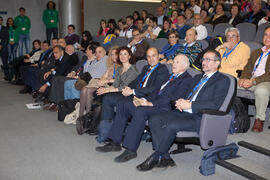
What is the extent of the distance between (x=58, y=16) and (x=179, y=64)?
23.9 ft

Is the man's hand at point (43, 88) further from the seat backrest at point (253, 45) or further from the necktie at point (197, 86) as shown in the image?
the seat backrest at point (253, 45)

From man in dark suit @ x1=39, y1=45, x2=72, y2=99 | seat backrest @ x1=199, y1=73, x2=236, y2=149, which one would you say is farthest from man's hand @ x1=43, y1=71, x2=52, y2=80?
seat backrest @ x1=199, y1=73, x2=236, y2=149

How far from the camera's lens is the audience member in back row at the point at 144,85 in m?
3.29

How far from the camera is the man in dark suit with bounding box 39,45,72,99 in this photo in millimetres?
5250

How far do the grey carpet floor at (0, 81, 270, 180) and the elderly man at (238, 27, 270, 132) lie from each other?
215 mm

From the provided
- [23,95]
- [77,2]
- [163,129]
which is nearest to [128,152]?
[163,129]

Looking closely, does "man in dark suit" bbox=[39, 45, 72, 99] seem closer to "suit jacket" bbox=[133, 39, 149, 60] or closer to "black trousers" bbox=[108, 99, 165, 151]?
"suit jacket" bbox=[133, 39, 149, 60]

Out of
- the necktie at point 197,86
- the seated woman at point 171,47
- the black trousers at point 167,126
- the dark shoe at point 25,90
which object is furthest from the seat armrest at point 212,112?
the dark shoe at point 25,90

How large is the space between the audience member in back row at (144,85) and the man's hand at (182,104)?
53 cm

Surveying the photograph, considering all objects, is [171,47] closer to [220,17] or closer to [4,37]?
[220,17]

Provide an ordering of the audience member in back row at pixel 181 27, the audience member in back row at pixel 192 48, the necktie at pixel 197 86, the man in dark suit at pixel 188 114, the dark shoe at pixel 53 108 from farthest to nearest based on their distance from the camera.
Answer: the audience member in back row at pixel 181 27, the dark shoe at pixel 53 108, the audience member in back row at pixel 192 48, the necktie at pixel 197 86, the man in dark suit at pixel 188 114

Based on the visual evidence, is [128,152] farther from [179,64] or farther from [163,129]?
[179,64]

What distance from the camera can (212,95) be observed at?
2701 mm

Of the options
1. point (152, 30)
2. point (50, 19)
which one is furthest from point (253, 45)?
point (50, 19)
